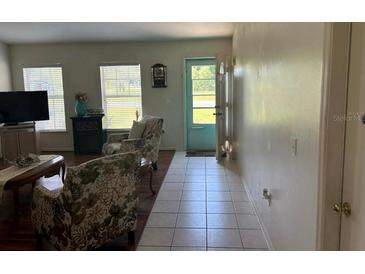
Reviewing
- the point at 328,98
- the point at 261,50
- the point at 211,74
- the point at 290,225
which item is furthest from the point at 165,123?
the point at 328,98

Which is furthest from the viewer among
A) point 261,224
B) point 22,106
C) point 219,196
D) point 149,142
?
point 22,106

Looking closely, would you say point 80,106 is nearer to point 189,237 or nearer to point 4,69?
point 4,69

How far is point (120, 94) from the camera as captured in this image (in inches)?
256

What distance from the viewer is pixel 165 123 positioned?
6.50m

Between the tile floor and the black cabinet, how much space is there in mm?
2301

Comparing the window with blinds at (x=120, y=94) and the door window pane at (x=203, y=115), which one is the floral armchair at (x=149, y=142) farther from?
the door window pane at (x=203, y=115)

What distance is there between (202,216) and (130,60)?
437 centimetres

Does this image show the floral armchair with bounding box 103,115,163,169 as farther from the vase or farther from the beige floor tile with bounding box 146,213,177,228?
the vase

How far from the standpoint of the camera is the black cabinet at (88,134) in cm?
609

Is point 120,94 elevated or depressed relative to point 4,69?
depressed

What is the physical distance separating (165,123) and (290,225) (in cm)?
486

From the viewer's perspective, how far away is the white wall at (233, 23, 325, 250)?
4.67 feet

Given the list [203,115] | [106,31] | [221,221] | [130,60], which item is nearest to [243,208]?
[221,221]
